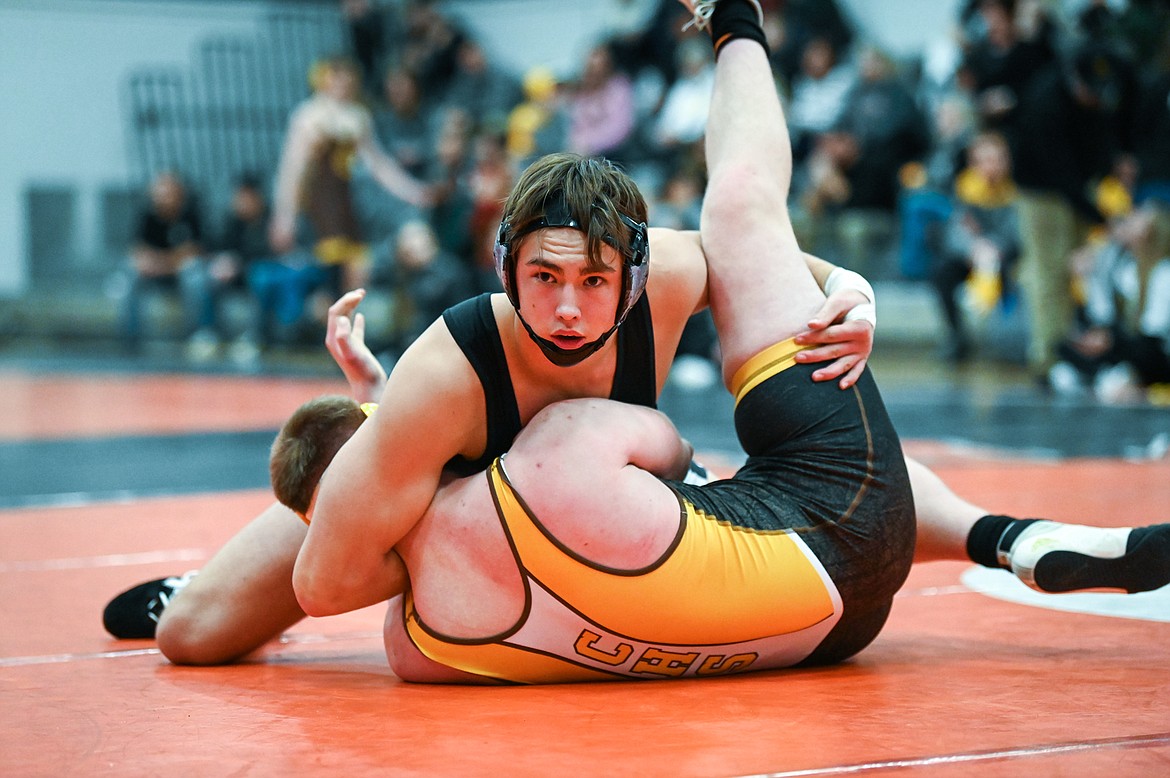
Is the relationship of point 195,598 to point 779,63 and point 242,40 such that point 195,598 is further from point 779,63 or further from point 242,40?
point 242,40

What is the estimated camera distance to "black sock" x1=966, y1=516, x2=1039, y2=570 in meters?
2.73

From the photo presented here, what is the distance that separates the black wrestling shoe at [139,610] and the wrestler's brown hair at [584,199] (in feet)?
4.09

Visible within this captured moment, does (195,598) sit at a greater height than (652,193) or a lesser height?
lesser

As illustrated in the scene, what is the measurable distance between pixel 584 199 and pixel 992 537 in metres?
1.09

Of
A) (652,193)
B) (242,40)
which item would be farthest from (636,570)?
(242,40)

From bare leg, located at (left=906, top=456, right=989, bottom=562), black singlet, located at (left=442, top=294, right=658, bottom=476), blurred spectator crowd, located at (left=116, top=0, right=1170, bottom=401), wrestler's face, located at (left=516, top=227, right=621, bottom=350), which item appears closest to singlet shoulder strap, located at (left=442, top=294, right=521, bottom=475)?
black singlet, located at (left=442, top=294, right=658, bottom=476)

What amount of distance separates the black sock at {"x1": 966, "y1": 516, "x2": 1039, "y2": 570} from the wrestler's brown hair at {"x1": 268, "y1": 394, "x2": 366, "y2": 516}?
1.22 metres

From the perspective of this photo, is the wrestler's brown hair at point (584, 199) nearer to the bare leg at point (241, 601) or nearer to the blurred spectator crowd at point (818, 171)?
the bare leg at point (241, 601)

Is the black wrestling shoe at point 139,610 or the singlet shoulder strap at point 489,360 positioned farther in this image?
the black wrestling shoe at point 139,610

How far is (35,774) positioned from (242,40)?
16.7 m

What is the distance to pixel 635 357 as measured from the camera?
2.59 m

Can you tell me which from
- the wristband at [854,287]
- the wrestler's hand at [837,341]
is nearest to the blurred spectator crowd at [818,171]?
the wristband at [854,287]

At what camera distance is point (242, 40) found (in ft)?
57.9

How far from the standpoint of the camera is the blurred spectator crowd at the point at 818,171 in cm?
843
